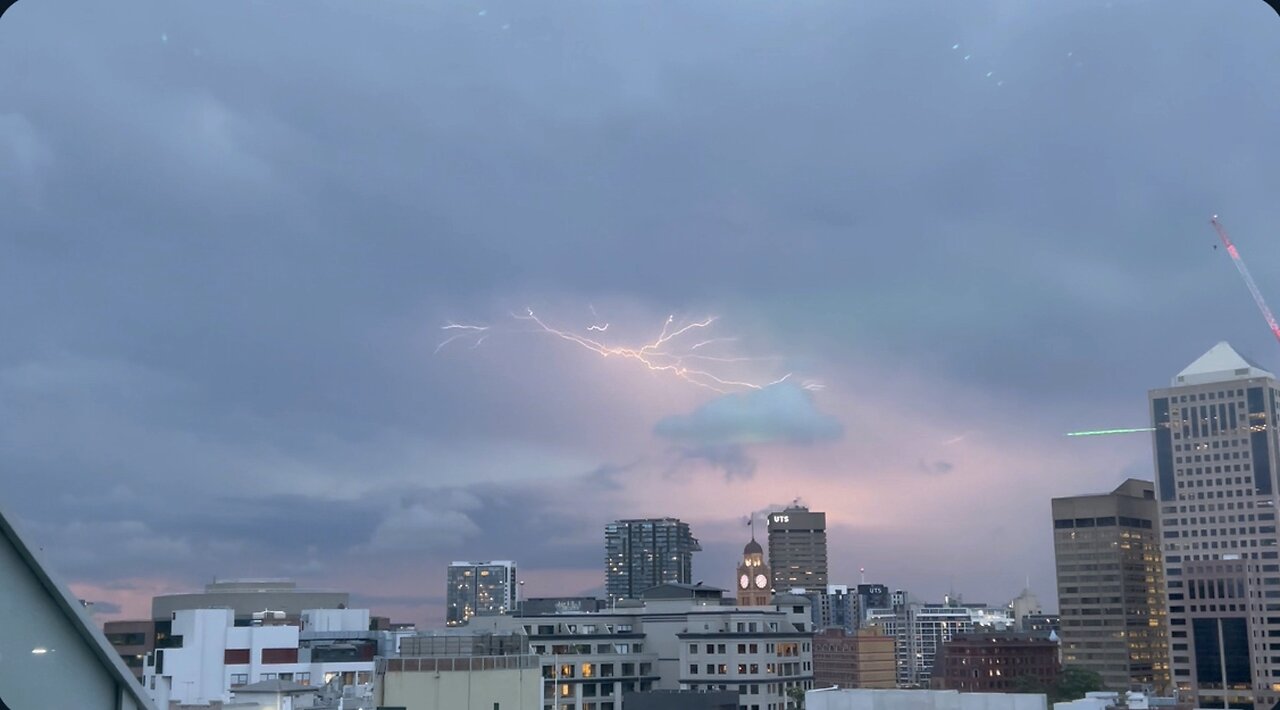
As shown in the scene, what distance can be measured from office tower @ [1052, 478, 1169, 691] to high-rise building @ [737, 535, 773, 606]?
16.6 metres

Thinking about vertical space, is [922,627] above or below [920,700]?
below

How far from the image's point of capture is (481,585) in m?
83.8

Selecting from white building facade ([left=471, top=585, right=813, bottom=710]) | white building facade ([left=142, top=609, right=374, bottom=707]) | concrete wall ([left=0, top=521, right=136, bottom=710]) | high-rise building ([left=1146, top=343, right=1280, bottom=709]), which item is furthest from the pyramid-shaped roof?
concrete wall ([left=0, top=521, right=136, bottom=710])

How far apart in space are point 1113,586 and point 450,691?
5645cm

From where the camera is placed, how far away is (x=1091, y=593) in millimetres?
57938

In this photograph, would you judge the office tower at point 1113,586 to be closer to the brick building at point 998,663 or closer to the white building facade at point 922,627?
the brick building at point 998,663

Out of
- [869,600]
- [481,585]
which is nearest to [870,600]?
[869,600]

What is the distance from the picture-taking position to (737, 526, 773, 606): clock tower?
42.9 meters

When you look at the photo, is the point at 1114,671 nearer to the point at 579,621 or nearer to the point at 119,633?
the point at 579,621

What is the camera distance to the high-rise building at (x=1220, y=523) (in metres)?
46.3

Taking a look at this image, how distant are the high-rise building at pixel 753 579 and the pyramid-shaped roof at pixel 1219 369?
93.4ft

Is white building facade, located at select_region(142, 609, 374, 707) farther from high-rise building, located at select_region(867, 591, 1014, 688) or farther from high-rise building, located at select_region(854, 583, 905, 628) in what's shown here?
high-rise building, located at select_region(854, 583, 905, 628)

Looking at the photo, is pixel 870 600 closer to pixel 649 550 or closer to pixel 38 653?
pixel 649 550

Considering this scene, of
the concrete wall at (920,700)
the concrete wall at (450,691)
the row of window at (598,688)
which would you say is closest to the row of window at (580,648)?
the row of window at (598,688)
